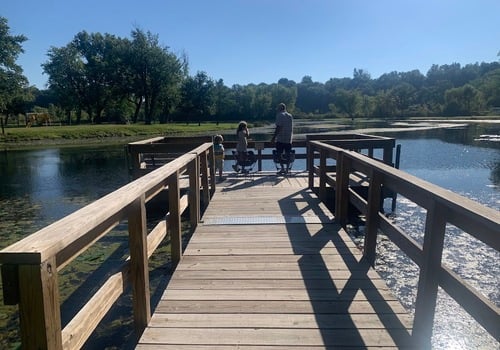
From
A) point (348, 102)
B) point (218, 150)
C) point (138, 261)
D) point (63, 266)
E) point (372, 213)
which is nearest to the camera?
point (63, 266)

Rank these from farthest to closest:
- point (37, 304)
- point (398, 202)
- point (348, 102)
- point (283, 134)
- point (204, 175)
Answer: point (348, 102), point (398, 202), point (283, 134), point (204, 175), point (37, 304)

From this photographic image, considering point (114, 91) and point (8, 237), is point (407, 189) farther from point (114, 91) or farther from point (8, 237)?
point (114, 91)

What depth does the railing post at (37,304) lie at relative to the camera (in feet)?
4.55

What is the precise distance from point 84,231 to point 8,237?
7.33 metres

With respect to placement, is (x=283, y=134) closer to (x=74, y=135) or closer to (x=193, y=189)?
(x=193, y=189)

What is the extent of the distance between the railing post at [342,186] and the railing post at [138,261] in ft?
9.79

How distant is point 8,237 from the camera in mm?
7566

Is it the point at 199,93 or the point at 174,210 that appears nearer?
the point at 174,210

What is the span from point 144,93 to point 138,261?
168ft

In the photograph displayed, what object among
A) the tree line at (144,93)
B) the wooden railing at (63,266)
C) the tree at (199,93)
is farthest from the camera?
the tree at (199,93)

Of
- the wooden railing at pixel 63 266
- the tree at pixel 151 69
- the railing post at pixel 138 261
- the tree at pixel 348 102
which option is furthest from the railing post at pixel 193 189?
the tree at pixel 348 102

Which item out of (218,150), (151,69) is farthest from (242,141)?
(151,69)

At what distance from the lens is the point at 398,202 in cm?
1005

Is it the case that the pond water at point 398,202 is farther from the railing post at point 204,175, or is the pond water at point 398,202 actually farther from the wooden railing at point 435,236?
the railing post at point 204,175
